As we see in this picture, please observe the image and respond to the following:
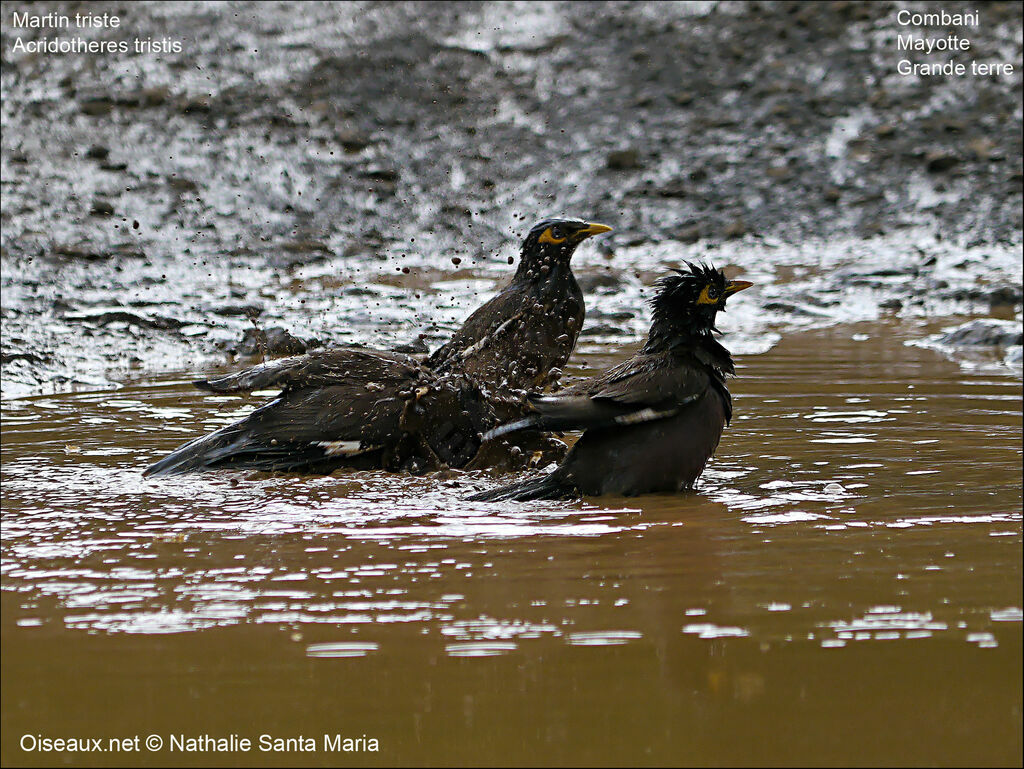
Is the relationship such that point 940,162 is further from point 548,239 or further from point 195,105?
point 548,239

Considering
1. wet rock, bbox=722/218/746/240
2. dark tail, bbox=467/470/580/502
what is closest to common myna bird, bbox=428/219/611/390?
dark tail, bbox=467/470/580/502

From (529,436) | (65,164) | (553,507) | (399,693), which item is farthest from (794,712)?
(65,164)

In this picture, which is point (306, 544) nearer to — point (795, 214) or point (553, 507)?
point (553, 507)

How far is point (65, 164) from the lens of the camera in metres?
16.0

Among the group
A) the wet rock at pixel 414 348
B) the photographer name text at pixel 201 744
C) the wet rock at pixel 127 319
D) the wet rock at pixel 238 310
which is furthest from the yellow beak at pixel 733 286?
the wet rock at pixel 127 319

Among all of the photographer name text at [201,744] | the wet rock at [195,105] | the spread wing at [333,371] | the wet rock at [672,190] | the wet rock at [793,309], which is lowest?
the photographer name text at [201,744]

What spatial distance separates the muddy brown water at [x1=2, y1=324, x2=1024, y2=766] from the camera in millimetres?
2930

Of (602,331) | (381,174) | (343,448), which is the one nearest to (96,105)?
(381,174)

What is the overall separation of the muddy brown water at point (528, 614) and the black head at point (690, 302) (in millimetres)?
729

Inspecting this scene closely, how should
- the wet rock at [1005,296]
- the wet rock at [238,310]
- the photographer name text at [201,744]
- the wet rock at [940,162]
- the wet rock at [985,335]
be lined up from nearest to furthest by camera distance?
the photographer name text at [201,744] → the wet rock at [985,335] → the wet rock at [238,310] → the wet rock at [1005,296] → the wet rock at [940,162]

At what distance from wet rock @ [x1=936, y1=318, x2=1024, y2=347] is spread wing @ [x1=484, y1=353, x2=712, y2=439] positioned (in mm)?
5656

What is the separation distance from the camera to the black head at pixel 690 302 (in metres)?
5.71

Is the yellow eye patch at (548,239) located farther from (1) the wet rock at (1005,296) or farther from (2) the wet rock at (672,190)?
(2) the wet rock at (672,190)

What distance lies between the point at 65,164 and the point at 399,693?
1439 cm
